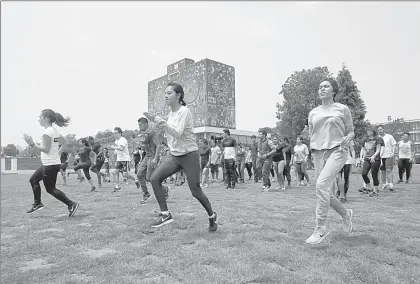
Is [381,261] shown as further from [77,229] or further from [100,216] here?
[100,216]

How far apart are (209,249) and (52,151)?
12.2ft

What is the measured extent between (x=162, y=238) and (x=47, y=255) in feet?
4.11

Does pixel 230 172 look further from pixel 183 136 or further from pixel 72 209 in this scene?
pixel 183 136

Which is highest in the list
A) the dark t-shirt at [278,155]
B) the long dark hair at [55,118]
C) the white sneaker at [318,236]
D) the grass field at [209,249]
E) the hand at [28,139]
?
the long dark hair at [55,118]

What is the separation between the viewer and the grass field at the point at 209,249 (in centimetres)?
282

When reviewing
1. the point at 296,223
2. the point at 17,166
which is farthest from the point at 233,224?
the point at 17,166

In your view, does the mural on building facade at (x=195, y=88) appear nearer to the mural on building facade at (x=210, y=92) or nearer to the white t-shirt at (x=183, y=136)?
the mural on building facade at (x=210, y=92)

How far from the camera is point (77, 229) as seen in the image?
4.83 metres

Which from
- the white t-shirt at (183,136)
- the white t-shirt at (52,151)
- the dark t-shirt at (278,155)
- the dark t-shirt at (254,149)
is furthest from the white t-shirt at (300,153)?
the white t-shirt at (52,151)

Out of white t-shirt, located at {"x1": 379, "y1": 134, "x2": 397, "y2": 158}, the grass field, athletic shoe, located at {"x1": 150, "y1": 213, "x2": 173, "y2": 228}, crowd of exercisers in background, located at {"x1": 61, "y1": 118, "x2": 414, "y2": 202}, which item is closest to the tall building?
crowd of exercisers in background, located at {"x1": 61, "y1": 118, "x2": 414, "y2": 202}

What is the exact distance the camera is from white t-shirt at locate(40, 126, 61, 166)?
5.78 meters

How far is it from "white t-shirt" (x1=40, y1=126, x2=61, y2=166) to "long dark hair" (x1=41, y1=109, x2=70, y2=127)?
0.19 metres

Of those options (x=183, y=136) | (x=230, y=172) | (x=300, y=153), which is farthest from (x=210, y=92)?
(x=183, y=136)

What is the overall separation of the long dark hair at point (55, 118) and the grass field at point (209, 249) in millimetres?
1723
